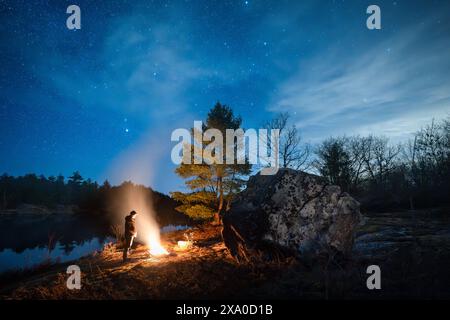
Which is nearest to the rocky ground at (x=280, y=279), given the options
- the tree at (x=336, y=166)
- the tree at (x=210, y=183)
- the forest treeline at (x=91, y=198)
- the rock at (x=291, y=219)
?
the rock at (x=291, y=219)

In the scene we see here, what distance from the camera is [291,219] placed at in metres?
8.20

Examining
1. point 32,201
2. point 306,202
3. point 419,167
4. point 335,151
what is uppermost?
point 335,151

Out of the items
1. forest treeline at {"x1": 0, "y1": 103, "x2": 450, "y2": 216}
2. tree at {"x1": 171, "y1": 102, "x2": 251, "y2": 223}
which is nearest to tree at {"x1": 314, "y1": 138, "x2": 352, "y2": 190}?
forest treeline at {"x1": 0, "y1": 103, "x2": 450, "y2": 216}

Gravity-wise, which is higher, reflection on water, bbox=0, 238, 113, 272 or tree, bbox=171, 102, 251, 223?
tree, bbox=171, 102, 251, 223

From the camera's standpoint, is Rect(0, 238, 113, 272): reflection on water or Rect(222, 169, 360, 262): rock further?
Rect(0, 238, 113, 272): reflection on water

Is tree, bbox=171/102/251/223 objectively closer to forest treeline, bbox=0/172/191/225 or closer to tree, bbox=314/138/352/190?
tree, bbox=314/138/352/190

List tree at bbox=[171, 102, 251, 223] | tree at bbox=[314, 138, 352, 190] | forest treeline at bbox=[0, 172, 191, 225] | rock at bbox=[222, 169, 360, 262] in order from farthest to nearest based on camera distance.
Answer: forest treeline at bbox=[0, 172, 191, 225] → tree at bbox=[314, 138, 352, 190] → tree at bbox=[171, 102, 251, 223] → rock at bbox=[222, 169, 360, 262]

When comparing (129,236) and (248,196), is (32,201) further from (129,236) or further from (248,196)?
(248,196)

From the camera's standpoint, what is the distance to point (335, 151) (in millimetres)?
37656

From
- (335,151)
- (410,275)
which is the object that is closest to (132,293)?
(410,275)

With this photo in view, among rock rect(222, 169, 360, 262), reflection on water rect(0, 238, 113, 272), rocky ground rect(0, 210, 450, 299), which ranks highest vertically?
rock rect(222, 169, 360, 262)

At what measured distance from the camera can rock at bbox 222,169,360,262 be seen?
7961 mm
